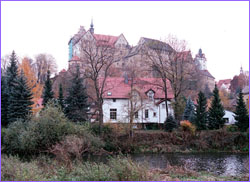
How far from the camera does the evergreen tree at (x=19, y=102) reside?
29172 mm

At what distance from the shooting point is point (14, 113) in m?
29.0

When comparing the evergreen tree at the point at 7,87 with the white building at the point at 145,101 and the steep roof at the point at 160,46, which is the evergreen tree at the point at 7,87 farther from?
the steep roof at the point at 160,46

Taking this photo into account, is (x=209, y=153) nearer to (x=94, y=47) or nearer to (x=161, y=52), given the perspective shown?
(x=161, y=52)

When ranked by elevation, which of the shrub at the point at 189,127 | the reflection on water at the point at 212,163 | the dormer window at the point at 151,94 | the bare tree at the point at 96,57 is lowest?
the reflection on water at the point at 212,163

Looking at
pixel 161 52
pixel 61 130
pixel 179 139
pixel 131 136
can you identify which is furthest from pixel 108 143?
pixel 161 52

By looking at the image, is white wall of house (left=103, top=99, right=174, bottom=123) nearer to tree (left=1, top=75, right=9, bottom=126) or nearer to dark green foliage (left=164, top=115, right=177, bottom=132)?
dark green foliage (left=164, top=115, right=177, bottom=132)

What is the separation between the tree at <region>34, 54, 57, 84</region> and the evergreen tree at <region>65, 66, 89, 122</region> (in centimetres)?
3133

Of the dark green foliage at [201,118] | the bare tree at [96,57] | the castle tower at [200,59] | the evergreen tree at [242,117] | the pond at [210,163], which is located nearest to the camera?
the pond at [210,163]

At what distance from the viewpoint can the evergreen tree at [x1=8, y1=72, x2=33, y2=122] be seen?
95.7ft

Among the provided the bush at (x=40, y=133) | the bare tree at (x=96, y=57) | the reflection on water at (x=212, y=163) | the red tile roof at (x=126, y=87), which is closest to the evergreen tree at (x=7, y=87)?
the bush at (x=40, y=133)

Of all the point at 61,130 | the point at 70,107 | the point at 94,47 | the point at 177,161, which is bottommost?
the point at 177,161

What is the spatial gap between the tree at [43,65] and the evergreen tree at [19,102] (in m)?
31.4

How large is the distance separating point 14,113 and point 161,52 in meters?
18.1

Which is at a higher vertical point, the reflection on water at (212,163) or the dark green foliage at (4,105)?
the dark green foliage at (4,105)
